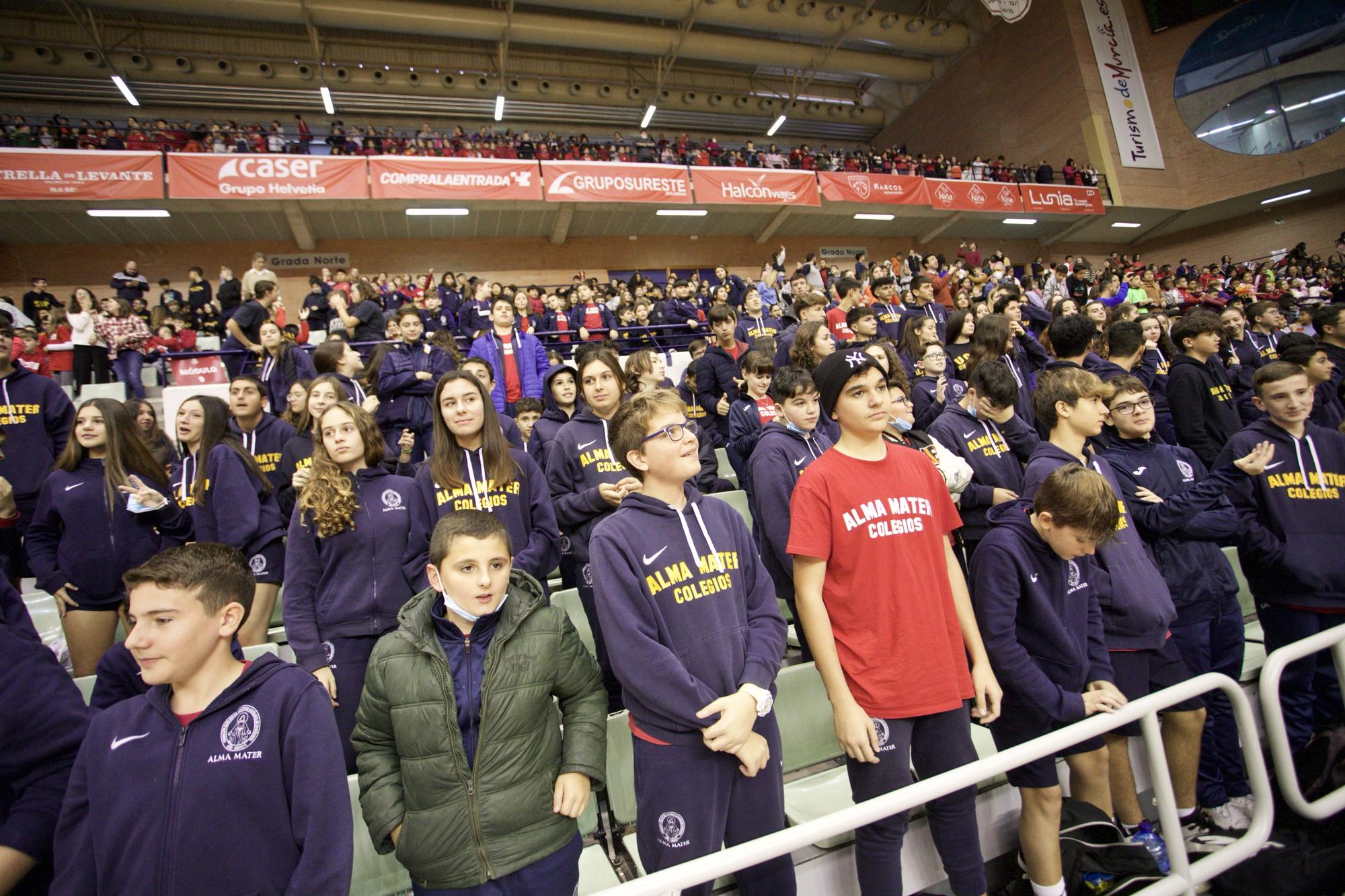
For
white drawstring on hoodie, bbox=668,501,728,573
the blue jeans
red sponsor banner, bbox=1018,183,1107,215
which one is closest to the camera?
white drawstring on hoodie, bbox=668,501,728,573

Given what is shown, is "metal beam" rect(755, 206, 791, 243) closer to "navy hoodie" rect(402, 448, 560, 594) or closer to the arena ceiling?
the arena ceiling

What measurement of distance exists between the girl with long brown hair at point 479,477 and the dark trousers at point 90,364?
7692 millimetres

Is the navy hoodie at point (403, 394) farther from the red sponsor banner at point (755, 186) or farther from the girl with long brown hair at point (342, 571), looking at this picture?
the red sponsor banner at point (755, 186)

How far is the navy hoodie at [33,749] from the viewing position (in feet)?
4.22

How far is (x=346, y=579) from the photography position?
227 centimetres

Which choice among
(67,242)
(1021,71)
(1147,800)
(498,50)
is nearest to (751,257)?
(498,50)

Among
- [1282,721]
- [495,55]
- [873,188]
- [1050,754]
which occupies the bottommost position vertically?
[1282,721]

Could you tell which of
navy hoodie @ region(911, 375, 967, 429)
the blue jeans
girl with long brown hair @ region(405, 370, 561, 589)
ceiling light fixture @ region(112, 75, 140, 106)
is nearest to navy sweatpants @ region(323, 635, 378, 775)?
girl with long brown hair @ region(405, 370, 561, 589)

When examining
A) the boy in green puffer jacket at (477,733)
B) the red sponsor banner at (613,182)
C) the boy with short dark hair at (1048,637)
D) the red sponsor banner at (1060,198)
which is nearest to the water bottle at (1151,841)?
the boy with short dark hair at (1048,637)

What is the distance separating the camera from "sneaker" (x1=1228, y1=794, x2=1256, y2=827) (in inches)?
91.4

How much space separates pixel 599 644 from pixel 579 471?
0.82 m

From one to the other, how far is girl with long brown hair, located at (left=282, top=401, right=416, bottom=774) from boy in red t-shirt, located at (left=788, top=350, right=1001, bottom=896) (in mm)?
1548

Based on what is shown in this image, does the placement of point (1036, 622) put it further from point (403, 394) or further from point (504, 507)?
point (403, 394)

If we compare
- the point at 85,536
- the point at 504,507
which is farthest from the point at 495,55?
the point at 504,507
